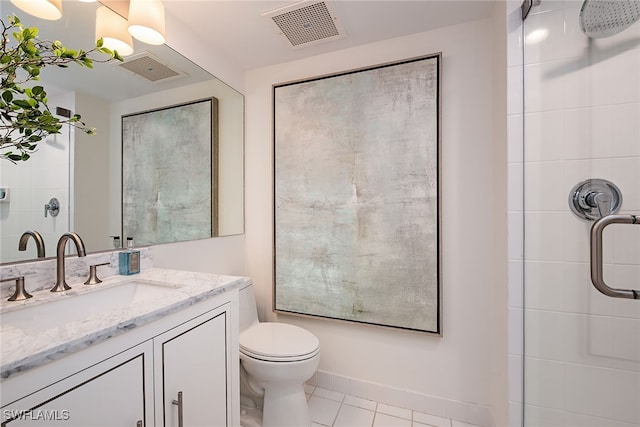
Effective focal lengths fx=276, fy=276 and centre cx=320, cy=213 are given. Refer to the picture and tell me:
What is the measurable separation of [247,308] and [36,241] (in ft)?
3.43

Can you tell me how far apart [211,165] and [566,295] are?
6.11 ft

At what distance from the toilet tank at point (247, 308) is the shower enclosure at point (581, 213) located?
4.64 ft

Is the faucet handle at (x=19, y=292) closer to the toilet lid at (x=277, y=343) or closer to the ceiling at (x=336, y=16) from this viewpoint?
the toilet lid at (x=277, y=343)

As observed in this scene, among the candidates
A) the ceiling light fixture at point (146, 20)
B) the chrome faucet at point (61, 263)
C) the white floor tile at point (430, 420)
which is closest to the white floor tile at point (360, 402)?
the white floor tile at point (430, 420)

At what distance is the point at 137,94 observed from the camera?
131cm

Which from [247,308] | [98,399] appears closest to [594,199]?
[98,399]

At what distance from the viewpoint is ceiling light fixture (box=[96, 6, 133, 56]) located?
1.14 metres

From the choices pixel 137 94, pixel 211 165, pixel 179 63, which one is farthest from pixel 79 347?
pixel 179 63

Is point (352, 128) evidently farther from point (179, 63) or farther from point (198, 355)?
point (198, 355)

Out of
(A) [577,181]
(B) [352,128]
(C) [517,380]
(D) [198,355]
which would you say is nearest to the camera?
(D) [198,355]

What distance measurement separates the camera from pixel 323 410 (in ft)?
5.28

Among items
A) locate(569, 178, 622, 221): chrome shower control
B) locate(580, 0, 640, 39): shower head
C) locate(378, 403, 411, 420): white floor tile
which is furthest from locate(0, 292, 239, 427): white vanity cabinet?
locate(580, 0, 640, 39): shower head

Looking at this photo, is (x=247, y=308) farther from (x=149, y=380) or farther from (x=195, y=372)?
(x=149, y=380)

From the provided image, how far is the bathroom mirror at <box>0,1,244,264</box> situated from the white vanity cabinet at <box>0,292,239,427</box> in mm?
570
